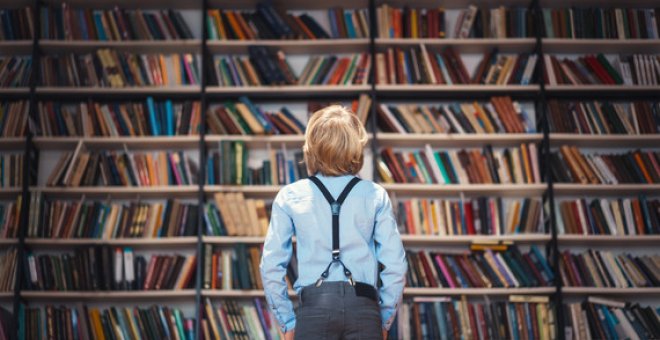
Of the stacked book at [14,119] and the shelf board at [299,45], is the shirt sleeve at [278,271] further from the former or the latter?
the stacked book at [14,119]

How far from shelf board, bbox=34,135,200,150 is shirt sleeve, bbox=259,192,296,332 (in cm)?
244

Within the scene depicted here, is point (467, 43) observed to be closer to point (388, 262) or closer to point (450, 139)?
point (450, 139)

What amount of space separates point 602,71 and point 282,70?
6.92 ft

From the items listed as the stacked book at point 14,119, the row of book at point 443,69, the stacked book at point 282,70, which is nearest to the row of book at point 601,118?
the row of book at point 443,69

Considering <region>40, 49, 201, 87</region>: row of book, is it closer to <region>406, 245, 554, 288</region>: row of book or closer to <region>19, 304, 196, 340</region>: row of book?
<region>19, 304, 196, 340</region>: row of book

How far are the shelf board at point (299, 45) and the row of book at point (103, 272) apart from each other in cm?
142

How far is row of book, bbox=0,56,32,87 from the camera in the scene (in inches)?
192

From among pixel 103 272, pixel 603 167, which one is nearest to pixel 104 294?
pixel 103 272

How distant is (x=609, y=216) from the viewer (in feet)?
15.3

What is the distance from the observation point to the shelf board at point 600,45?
193 inches

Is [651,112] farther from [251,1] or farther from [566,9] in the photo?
[251,1]

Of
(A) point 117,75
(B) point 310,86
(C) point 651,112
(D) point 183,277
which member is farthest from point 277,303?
(C) point 651,112

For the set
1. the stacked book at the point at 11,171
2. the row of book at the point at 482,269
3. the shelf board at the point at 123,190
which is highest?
the stacked book at the point at 11,171

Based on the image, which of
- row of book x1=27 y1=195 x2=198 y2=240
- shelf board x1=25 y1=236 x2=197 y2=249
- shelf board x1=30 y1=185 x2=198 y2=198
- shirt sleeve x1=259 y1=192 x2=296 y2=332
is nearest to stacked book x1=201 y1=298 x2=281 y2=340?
shelf board x1=25 y1=236 x2=197 y2=249
